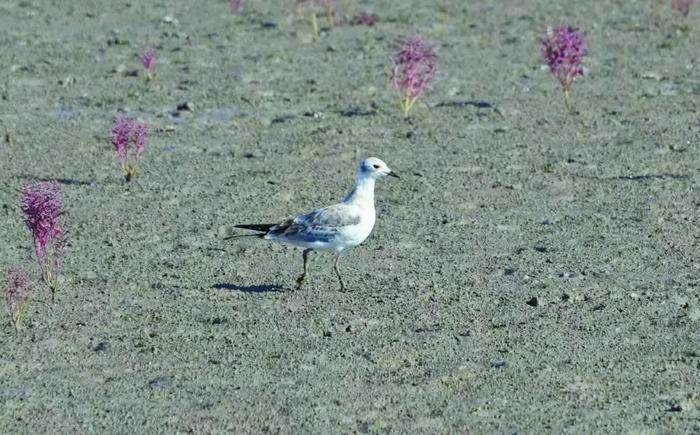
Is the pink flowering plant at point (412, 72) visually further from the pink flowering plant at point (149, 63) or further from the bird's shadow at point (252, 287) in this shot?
the bird's shadow at point (252, 287)

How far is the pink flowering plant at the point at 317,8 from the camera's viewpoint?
1938cm

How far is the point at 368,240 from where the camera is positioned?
1204 centimetres

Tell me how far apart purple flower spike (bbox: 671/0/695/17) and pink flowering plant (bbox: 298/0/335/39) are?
187 inches

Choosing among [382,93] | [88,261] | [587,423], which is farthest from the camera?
[382,93]

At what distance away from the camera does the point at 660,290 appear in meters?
10.7

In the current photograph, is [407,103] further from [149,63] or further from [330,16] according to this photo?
[330,16]

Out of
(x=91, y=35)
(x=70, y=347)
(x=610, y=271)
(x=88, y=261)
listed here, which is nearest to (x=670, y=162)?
(x=610, y=271)

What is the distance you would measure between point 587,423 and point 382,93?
8716mm

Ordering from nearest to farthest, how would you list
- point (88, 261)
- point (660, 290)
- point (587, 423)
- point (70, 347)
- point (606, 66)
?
1. point (587, 423)
2. point (70, 347)
3. point (660, 290)
4. point (88, 261)
5. point (606, 66)

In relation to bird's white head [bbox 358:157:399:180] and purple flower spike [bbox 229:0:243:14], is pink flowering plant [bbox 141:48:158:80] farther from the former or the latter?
bird's white head [bbox 358:157:399:180]

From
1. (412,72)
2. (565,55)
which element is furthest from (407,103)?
(565,55)

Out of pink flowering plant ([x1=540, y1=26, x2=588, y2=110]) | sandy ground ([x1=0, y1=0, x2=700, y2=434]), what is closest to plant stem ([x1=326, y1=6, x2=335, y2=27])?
sandy ground ([x1=0, y1=0, x2=700, y2=434])

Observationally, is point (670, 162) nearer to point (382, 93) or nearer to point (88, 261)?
point (382, 93)

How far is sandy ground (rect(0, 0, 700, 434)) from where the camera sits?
886 centimetres
